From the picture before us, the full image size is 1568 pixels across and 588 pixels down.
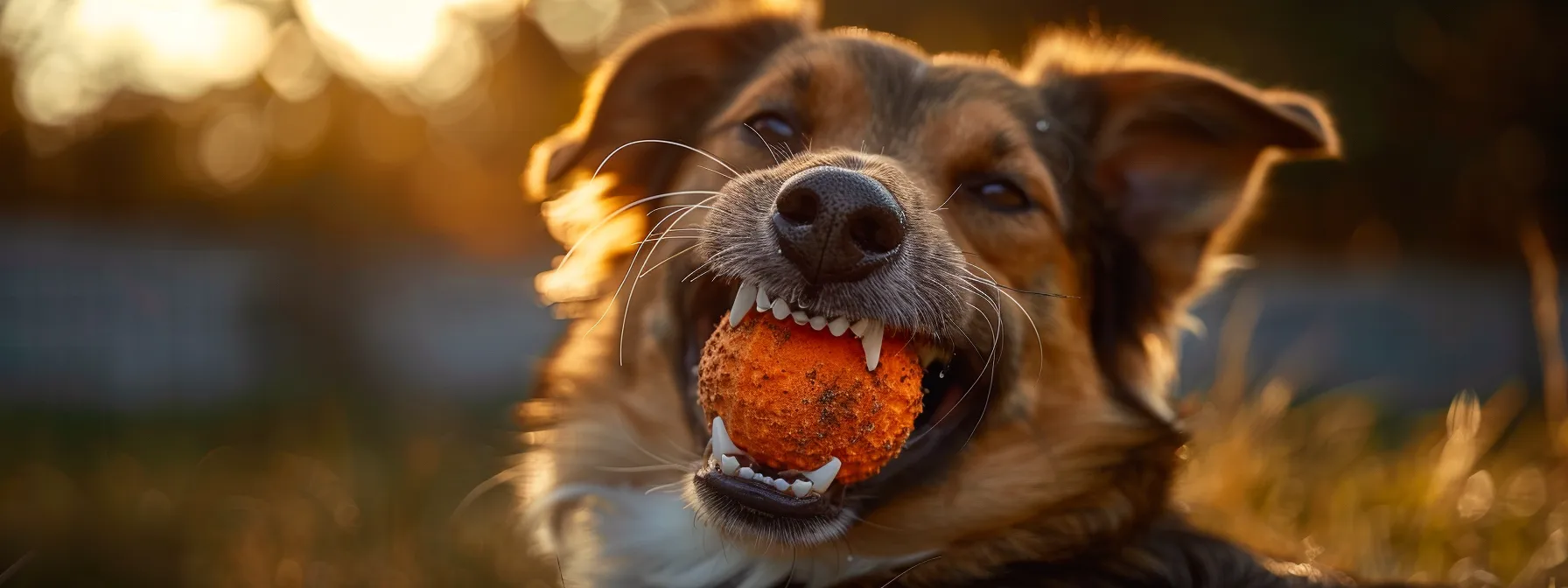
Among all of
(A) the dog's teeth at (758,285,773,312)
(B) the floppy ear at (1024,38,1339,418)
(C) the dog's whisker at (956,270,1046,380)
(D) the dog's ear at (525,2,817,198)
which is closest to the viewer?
(A) the dog's teeth at (758,285,773,312)

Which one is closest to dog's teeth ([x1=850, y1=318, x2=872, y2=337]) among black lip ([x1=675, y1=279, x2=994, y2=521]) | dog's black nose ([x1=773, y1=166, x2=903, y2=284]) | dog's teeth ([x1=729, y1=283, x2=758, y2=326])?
dog's black nose ([x1=773, y1=166, x2=903, y2=284])

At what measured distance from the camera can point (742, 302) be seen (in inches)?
111

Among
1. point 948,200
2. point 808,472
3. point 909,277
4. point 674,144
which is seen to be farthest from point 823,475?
point 674,144

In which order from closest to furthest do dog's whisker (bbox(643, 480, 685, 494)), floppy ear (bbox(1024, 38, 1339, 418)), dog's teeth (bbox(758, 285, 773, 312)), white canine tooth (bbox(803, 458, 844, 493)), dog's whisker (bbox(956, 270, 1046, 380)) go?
1. white canine tooth (bbox(803, 458, 844, 493))
2. dog's teeth (bbox(758, 285, 773, 312))
3. dog's whisker (bbox(956, 270, 1046, 380))
4. dog's whisker (bbox(643, 480, 685, 494))
5. floppy ear (bbox(1024, 38, 1339, 418))

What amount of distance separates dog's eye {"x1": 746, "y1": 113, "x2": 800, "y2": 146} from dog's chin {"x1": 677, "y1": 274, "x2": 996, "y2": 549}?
571 mm

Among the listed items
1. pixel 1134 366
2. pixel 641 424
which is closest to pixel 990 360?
pixel 1134 366

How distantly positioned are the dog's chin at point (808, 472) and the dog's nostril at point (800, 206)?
28 cm

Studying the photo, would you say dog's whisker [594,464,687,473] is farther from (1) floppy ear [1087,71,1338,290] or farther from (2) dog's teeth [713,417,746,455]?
(1) floppy ear [1087,71,1338,290]

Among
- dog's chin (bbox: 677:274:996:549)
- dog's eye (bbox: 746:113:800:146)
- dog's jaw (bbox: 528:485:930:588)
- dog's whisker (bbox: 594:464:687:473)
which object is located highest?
dog's eye (bbox: 746:113:800:146)

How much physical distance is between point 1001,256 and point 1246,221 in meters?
0.90

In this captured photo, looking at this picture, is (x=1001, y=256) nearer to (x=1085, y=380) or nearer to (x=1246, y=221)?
(x=1085, y=380)

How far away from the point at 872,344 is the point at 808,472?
1.19 ft

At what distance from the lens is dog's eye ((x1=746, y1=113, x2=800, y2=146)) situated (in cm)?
342

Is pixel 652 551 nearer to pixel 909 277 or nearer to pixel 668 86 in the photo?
pixel 909 277
